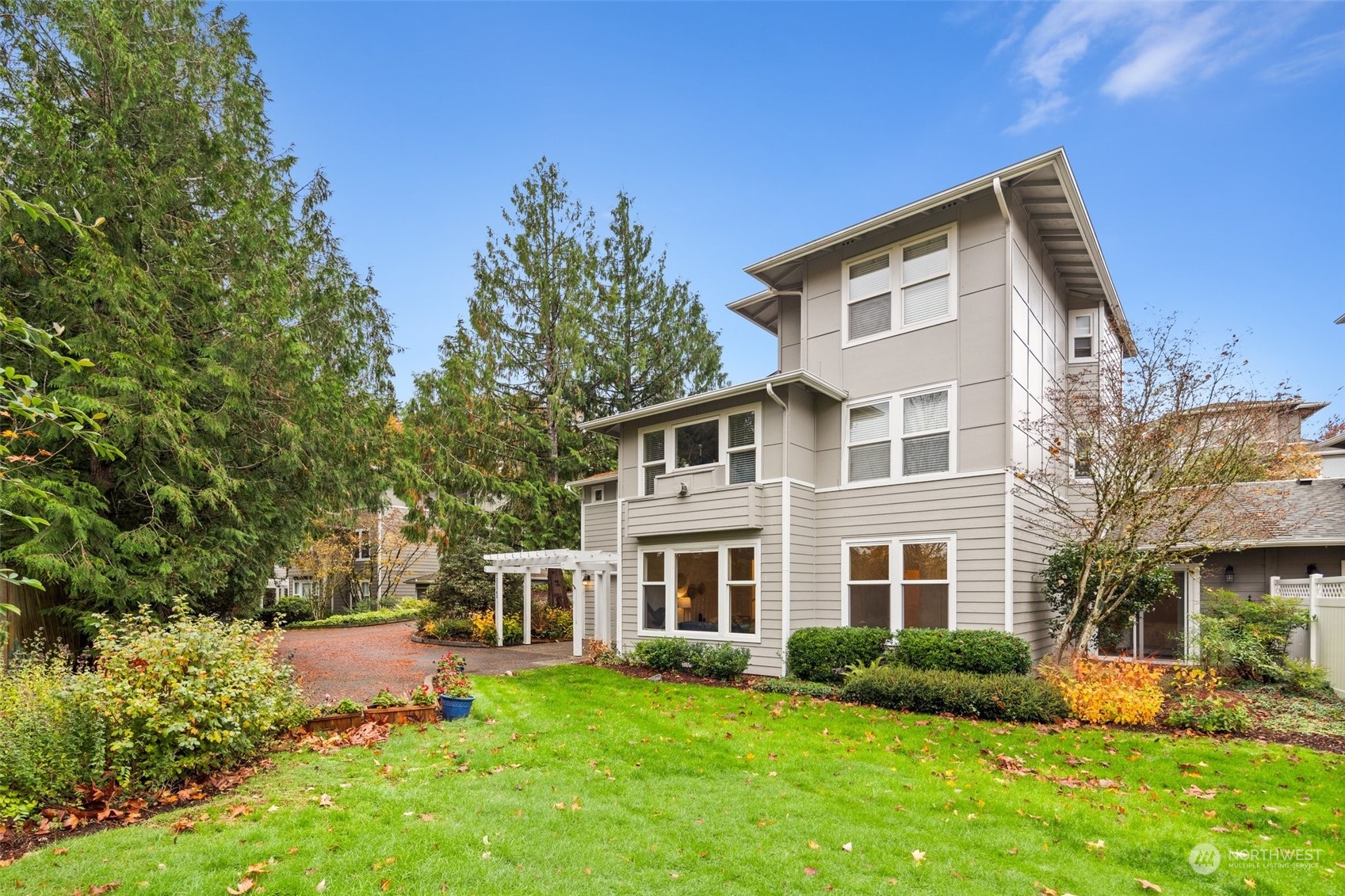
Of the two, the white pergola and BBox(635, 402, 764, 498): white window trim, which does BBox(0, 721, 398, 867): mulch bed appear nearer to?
BBox(635, 402, 764, 498): white window trim

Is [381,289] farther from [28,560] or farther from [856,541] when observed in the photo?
[856,541]

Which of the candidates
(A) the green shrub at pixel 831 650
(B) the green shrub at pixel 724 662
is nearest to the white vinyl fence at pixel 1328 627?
(A) the green shrub at pixel 831 650

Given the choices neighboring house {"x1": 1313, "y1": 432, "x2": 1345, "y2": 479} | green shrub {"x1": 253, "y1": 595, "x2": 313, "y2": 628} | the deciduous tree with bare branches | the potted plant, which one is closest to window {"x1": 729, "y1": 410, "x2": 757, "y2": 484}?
the deciduous tree with bare branches

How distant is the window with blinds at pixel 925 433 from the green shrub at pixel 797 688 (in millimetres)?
3931

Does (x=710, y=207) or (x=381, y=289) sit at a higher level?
(x=710, y=207)

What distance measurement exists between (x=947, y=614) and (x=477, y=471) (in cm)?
1299

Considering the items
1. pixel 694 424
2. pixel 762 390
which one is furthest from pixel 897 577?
pixel 694 424

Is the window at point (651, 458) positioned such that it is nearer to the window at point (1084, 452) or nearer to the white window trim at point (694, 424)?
the white window trim at point (694, 424)

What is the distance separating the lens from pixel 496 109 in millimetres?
16453

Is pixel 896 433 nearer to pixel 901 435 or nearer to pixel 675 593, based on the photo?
pixel 901 435

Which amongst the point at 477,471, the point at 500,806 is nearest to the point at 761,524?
the point at 500,806

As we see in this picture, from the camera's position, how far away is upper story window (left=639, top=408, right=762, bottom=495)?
13.2 meters

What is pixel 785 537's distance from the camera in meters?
12.4

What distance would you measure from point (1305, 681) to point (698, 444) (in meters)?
10.6
